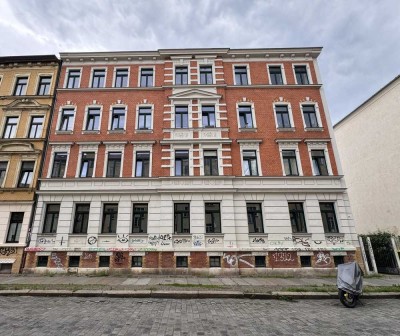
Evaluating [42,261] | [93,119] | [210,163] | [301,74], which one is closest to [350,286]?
[210,163]

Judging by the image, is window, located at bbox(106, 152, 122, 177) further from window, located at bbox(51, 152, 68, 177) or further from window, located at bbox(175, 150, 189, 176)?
window, located at bbox(175, 150, 189, 176)

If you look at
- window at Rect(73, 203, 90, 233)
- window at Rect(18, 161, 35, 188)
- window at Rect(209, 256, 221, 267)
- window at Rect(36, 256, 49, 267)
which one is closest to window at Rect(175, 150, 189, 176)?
window at Rect(209, 256, 221, 267)

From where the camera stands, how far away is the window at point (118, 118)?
17.5 m

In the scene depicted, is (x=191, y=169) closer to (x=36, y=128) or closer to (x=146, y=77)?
(x=146, y=77)

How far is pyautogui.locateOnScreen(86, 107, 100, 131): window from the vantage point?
17.5m

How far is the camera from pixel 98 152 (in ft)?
54.2

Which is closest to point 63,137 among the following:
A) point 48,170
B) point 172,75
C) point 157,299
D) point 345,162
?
point 48,170

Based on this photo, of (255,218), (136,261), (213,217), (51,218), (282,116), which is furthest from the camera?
(282,116)

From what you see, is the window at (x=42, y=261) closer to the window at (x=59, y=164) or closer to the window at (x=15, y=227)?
the window at (x=15, y=227)

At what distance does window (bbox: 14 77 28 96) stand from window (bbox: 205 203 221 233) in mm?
17215

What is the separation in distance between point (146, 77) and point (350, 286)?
A: 18617 mm

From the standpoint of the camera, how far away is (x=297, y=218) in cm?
1520

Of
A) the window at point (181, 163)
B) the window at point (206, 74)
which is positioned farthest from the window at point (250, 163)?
the window at point (206, 74)

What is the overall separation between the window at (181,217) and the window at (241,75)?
10734mm
